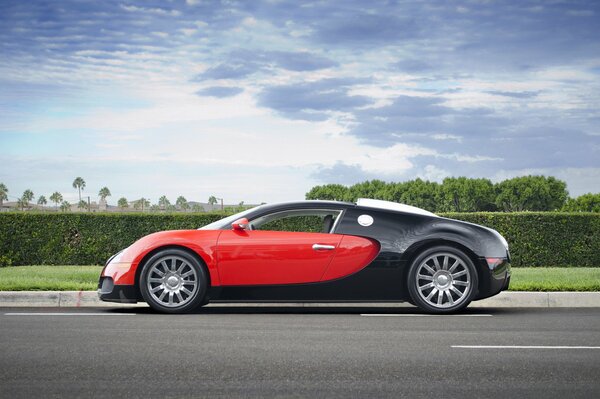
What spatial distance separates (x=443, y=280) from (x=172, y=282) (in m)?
3.19

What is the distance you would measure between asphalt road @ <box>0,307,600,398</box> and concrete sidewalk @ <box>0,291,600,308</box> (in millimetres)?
1047

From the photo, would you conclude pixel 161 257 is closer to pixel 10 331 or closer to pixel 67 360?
pixel 10 331

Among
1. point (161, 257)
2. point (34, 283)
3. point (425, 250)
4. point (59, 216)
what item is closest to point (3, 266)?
point (59, 216)

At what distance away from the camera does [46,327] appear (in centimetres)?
856

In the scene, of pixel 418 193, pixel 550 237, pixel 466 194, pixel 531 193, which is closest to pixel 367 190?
pixel 418 193

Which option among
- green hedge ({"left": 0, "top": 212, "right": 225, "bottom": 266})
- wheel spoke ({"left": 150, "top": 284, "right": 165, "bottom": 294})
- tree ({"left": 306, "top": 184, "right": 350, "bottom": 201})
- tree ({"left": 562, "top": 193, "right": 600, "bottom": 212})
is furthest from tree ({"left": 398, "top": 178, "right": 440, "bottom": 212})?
wheel spoke ({"left": 150, "top": 284, "right": 165, "bottom": 294})

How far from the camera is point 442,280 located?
9.74 metres

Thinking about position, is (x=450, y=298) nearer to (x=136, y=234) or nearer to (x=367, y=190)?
(x=136, y=234)

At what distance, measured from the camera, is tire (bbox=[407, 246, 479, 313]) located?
967 centimetres

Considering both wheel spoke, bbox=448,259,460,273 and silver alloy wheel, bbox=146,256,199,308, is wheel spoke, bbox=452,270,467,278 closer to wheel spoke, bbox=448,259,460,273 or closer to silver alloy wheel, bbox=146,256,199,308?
wheel spoke, bbox=448,259,460,273

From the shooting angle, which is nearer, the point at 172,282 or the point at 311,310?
the point at 172,282

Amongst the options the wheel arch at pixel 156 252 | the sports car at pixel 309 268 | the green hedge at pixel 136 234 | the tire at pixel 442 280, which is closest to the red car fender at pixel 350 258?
the sports car at pixel 309 268

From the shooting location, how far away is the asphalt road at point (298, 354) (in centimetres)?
546

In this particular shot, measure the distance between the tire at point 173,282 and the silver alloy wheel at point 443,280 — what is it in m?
2.58
